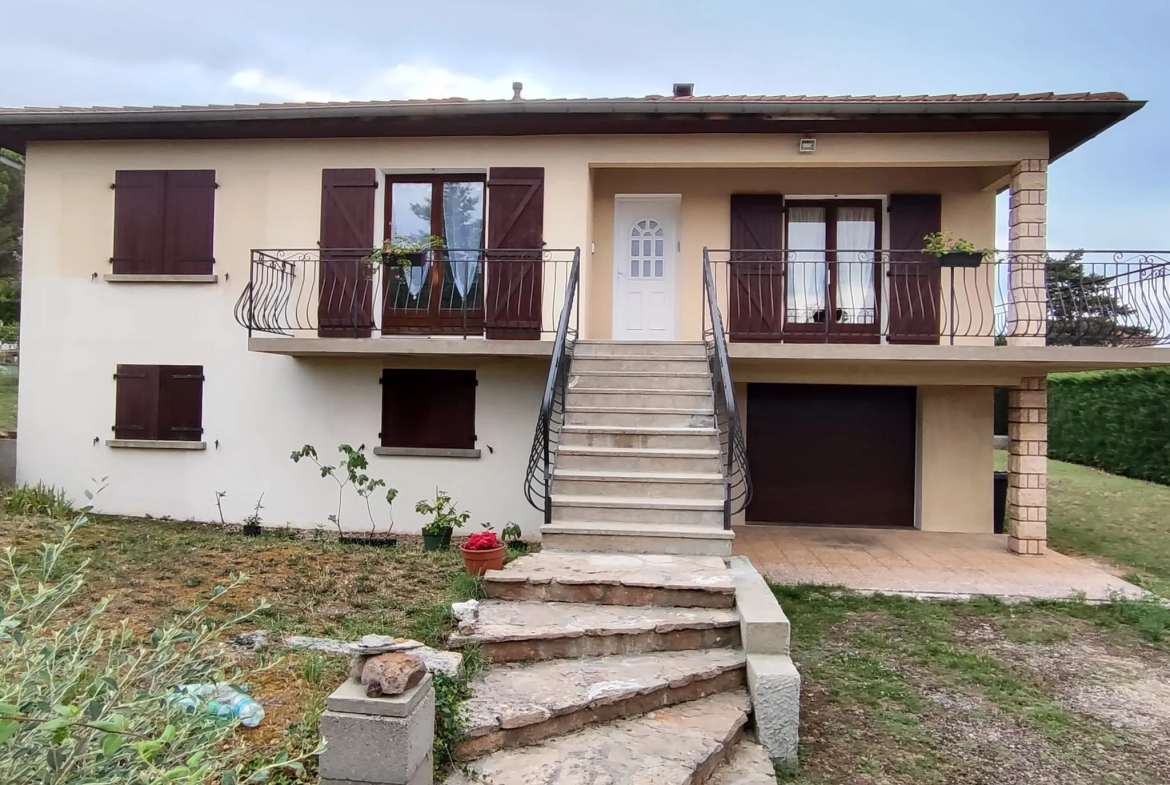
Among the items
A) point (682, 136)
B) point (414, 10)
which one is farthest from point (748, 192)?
point (414, 10)

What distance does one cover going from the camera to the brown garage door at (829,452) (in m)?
9.59

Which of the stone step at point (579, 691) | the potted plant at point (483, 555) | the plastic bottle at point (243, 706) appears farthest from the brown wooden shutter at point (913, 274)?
the plastic bottle at point (243, 706)

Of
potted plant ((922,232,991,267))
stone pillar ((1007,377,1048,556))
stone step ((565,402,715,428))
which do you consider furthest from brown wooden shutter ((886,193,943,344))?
stone step ((565,402,715,428))

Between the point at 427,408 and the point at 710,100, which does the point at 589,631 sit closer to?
the point at 427,408

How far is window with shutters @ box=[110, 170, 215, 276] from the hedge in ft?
54.1

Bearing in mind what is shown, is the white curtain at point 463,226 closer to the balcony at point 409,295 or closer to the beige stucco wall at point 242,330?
the balcony at point 409,295

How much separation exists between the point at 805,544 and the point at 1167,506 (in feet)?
23.7

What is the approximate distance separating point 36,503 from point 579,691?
7.54 m

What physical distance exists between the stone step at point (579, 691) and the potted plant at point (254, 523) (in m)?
5.64

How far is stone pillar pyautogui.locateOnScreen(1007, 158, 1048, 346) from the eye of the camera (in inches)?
Answer: 314

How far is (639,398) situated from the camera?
729 cm

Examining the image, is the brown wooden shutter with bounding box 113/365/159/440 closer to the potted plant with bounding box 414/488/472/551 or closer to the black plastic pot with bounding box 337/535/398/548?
the black plastic pot with bounding box 337/535/398/548

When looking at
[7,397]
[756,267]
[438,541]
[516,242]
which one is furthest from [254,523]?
[7,397]

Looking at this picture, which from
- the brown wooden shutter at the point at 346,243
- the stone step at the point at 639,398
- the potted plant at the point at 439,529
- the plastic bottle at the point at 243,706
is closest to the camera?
the plastic bottle at the point at 243,706
